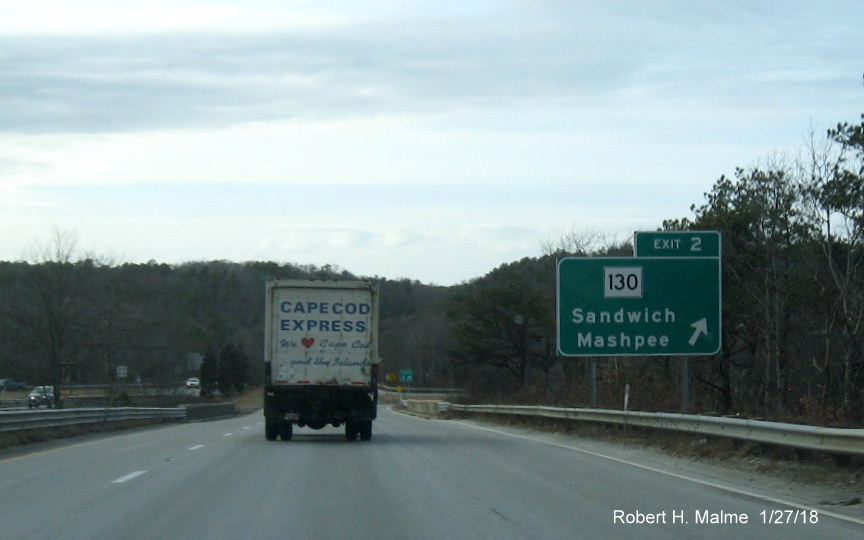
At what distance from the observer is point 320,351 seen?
2292 centimetres

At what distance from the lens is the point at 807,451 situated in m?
14.1

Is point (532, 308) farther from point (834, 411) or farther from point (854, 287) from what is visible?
point (834, 411)

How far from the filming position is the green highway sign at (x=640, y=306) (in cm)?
2294

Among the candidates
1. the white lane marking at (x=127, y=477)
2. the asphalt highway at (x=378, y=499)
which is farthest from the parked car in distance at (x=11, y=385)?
the white lane marking at (x=127, y=477)

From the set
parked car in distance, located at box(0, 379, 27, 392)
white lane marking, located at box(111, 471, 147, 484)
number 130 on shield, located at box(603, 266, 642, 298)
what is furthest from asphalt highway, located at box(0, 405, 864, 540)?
parked car in distance, located at box(0, 379, 27, 392)

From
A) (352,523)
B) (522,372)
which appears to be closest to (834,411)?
(352,523)

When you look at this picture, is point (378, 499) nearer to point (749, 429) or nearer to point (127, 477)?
point (127, 477)

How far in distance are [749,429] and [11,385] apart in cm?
8056

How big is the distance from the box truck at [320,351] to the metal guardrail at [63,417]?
228 inches

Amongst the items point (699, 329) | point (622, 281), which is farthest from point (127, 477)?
point (699, 329)

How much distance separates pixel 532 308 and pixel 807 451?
196 ft

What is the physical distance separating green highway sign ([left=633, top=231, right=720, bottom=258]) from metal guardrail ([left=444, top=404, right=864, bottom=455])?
12.5ft

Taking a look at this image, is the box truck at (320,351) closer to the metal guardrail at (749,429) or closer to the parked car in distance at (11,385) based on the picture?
the metal guardrail at (749,429)

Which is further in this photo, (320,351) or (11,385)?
(11,385)
